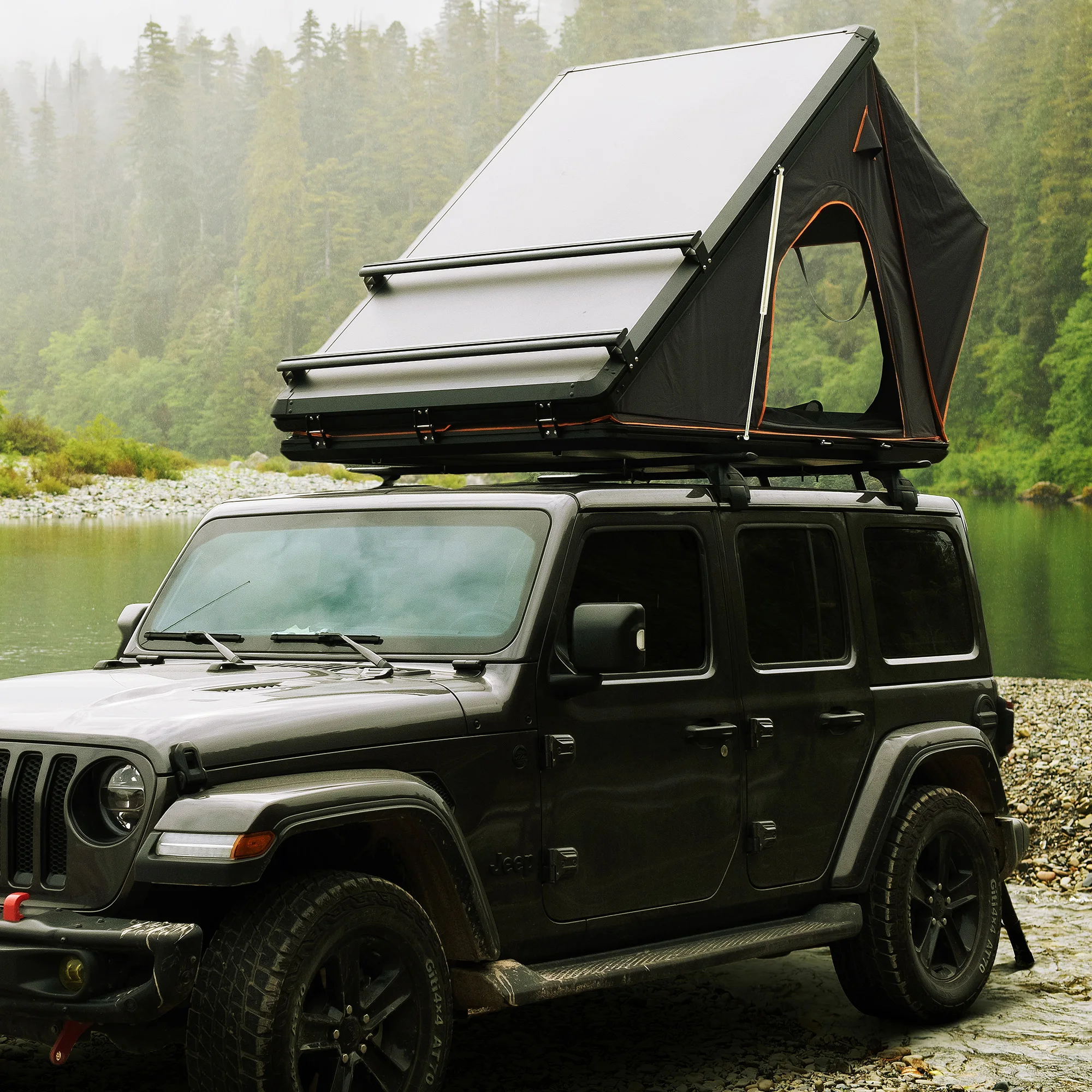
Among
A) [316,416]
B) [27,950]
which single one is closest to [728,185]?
[316,416]

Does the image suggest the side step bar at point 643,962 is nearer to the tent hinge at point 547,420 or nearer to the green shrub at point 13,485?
the tent hinge at point 547,420

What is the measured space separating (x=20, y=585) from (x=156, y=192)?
2541 inches

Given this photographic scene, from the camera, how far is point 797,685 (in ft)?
20.8

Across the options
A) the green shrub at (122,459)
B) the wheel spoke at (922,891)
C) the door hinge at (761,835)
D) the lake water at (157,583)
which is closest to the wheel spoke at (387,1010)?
the door hinge at (761,835)

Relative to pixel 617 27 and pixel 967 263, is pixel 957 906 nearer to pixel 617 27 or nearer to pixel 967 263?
pixel 967 263

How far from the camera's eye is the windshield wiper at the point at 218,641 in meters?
5.45

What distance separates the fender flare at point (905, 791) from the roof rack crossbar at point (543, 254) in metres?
2.18

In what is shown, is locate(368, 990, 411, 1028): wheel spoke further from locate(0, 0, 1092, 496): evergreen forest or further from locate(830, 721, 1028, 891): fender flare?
locate(0, 0, 1092, 496): evergreen forest

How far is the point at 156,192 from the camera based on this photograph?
11169cm

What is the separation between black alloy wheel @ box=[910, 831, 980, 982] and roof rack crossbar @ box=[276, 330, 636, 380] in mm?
2613

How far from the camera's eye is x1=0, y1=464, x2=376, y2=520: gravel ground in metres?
59.3

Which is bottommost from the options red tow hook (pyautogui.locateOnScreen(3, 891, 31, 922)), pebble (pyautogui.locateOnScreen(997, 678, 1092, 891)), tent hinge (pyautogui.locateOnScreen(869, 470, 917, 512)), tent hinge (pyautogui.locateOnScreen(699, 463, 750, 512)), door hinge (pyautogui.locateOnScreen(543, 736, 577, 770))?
pebble (pyautogui.locateOnScreen(997, 678, 1092, 891))

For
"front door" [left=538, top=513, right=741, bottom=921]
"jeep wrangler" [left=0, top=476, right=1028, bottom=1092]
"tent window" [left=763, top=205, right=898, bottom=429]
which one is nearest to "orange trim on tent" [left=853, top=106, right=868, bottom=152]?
"jeep wrangler" [left=0, top=476, right=1028, bottom=1092]

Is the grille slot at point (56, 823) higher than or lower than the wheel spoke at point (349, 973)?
higher
